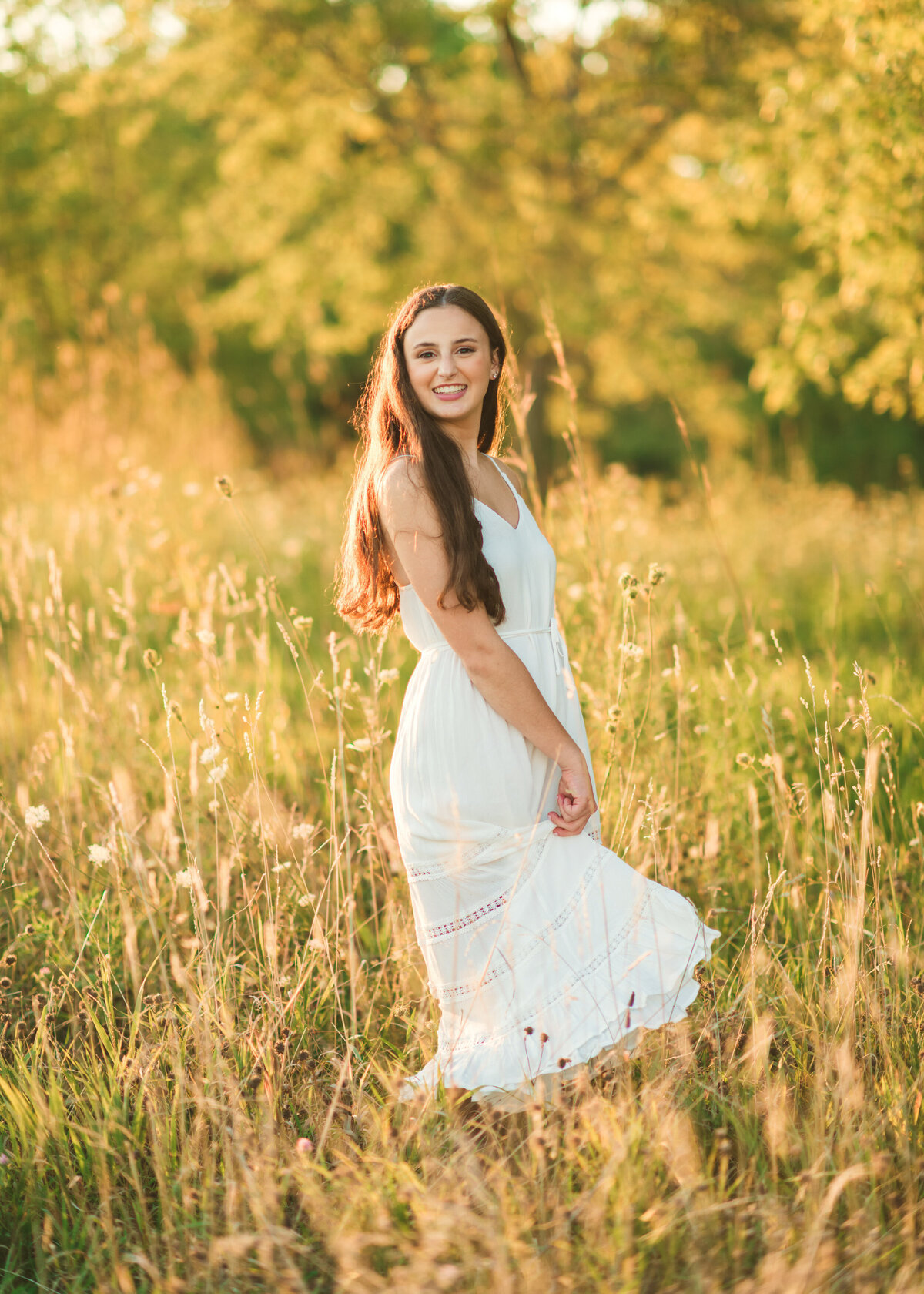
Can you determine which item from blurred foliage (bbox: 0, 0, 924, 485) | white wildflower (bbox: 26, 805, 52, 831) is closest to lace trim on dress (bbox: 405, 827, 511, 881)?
white wildflower (bbox: 26, 805, 52, 831)

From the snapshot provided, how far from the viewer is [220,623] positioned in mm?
4414

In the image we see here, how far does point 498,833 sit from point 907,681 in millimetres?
1962

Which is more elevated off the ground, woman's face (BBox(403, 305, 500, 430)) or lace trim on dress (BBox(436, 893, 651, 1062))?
woman's face (BBox(403, 305, 500, 430))

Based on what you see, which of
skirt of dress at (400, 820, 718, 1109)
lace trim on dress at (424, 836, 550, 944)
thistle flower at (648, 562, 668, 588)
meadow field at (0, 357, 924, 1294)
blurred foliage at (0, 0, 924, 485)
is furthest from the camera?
blurred foliage at (0, 0, 924, 485)

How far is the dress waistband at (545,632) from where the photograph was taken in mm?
2084

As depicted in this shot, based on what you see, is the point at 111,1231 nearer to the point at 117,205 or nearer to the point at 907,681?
the point at 907,681

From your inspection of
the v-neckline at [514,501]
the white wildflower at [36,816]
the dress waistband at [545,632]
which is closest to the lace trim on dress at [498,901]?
the dress waistband at [545,632]

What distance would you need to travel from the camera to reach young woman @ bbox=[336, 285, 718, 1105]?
1918mm

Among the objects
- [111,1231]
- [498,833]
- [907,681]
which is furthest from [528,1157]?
[907,681]

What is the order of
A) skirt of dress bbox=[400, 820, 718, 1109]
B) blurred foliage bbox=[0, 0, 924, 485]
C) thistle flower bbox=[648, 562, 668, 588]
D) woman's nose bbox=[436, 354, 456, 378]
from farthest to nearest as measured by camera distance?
blurred foliage bbox=[0, 0, 924, 485] → thistle flower bbox=[648, 562, 668, 588] → woman's nose bbox=[436, 354, 456, 378] → skirt of dress bbox=[400, 820, 718, 1109]

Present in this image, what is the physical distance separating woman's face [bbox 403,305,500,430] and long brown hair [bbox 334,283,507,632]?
23 millimetres

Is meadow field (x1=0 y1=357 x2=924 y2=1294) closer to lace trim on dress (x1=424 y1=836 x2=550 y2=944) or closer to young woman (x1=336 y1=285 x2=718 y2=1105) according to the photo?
young woman (x1=336 y1=285 x2=718 y2=1105)

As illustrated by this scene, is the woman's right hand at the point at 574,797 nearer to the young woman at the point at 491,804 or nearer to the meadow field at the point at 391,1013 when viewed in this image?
the young woman at the point at 491,804

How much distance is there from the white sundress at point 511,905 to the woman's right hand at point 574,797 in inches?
1.1
